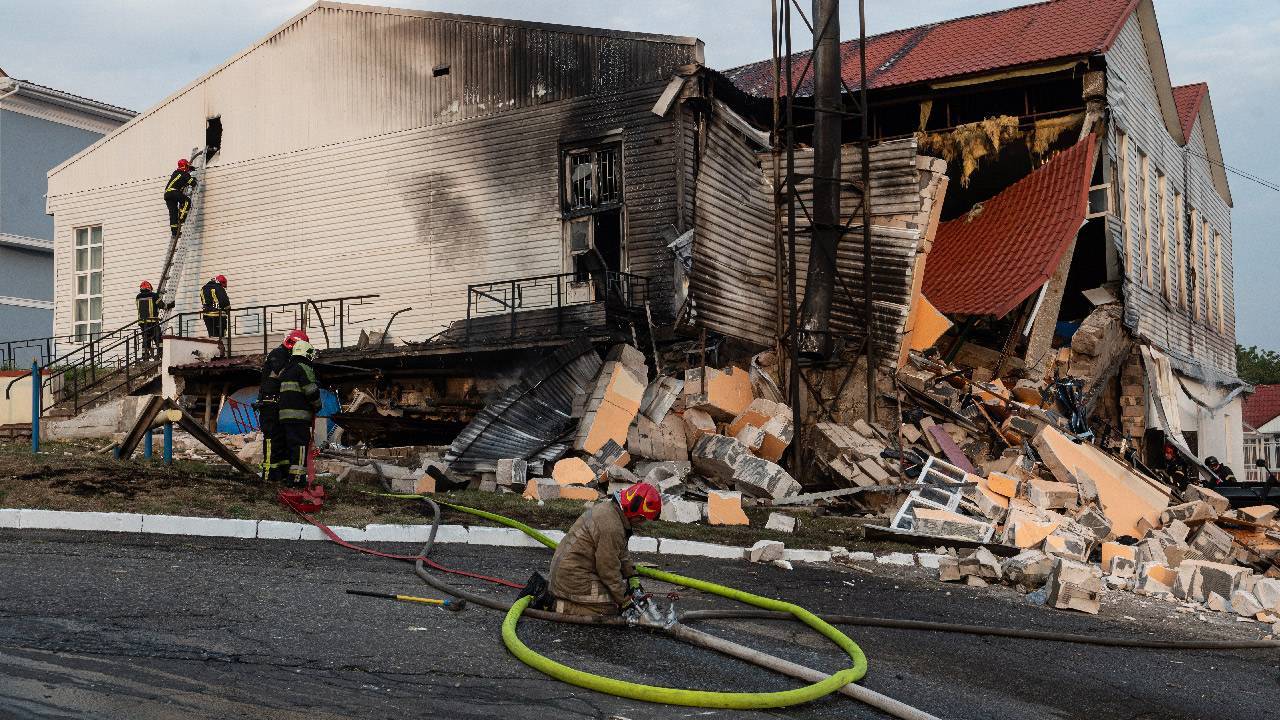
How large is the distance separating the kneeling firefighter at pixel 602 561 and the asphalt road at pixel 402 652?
209 mm

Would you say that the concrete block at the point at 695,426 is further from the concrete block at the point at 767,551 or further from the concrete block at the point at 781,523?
the concrete block at the point at 767,551

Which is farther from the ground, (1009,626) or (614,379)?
(614,379)

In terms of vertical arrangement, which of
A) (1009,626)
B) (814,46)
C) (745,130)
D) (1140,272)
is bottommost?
(1009,626)

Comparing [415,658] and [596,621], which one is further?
[596,621]

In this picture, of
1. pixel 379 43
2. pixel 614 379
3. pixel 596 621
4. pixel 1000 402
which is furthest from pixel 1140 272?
pixel 596 621

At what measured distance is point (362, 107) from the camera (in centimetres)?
2208

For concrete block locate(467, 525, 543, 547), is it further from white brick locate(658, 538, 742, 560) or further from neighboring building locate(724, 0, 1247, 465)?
neighboring building locate(724, 0, 1247, 465)

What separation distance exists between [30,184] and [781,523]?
1152 inches

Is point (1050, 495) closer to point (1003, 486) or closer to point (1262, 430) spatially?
point (1003, 486)

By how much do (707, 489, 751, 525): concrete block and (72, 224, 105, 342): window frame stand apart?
56.9 feet

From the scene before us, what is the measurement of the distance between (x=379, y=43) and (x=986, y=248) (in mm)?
11644

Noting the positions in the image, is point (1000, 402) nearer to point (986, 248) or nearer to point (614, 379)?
point (986, 248)

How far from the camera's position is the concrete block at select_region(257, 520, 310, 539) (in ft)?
35.2

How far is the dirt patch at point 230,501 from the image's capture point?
441 inches
